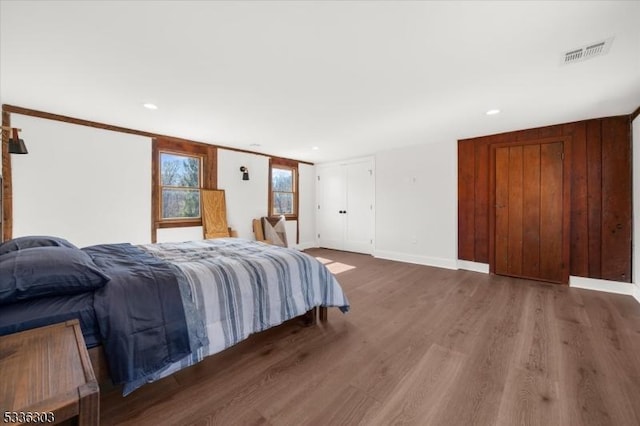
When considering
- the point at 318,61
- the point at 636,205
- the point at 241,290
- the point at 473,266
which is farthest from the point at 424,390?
the point at 636,205

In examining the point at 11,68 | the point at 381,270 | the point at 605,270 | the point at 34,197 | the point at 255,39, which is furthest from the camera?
the point at 381,270

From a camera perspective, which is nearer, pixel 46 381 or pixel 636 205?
pixel 46 381

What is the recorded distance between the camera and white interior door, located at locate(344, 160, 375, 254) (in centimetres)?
586

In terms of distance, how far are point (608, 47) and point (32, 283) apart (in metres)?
3.90

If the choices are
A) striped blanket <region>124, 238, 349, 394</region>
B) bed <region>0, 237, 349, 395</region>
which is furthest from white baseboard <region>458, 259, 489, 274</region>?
bed <region>0, 237, 349, 395</region>

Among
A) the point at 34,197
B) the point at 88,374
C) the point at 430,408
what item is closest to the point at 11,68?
the point at 34,197

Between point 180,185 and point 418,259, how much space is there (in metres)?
4.51

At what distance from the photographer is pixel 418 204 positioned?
500 centimetres

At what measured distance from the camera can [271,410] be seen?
4.78ft

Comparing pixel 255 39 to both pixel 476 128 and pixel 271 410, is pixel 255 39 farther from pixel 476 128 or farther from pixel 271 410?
pixel 476 128

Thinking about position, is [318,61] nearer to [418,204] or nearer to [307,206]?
[418,204]

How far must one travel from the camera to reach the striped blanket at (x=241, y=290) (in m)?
1.75

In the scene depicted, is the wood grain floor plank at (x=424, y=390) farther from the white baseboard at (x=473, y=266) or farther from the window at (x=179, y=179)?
the window at (x=179, y=179)

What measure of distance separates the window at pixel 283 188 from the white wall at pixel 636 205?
Answer: 5.47 m
